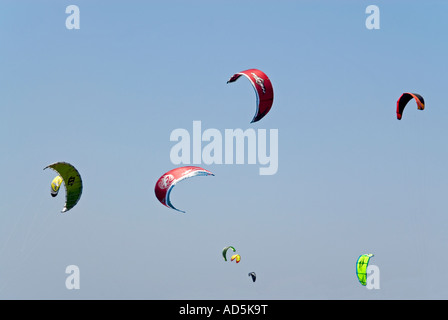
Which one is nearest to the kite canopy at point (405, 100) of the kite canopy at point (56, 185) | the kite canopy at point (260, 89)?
the kite canopy at point (260, 89)

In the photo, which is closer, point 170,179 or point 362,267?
point 170,179

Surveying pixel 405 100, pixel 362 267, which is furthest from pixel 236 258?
pixel 405 100

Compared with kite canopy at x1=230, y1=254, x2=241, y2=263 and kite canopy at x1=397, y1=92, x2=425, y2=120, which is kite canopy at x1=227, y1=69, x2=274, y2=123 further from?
kite canopy at x1=230, y1=254, x2=241, y2=263

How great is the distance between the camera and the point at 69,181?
158 feet

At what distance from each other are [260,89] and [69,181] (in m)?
11.1

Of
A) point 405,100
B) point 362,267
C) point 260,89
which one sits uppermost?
point 405,100

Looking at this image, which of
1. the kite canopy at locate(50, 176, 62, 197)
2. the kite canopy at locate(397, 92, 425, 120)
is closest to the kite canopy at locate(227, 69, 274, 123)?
the kite canopy at locate(397, 92, 425, 120)

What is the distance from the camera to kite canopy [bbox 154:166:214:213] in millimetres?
46656

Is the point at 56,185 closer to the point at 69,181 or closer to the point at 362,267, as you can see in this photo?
the point at 69,181

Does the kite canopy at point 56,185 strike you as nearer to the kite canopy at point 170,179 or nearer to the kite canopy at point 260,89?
the kite canopy at point 170,179

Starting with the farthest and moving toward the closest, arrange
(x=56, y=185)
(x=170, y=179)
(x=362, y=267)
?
(x=362, y=267)
(x=56, y=185)
(x=170, y=179)

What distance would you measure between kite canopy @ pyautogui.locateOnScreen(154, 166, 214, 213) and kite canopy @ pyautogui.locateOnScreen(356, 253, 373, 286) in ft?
49.9
